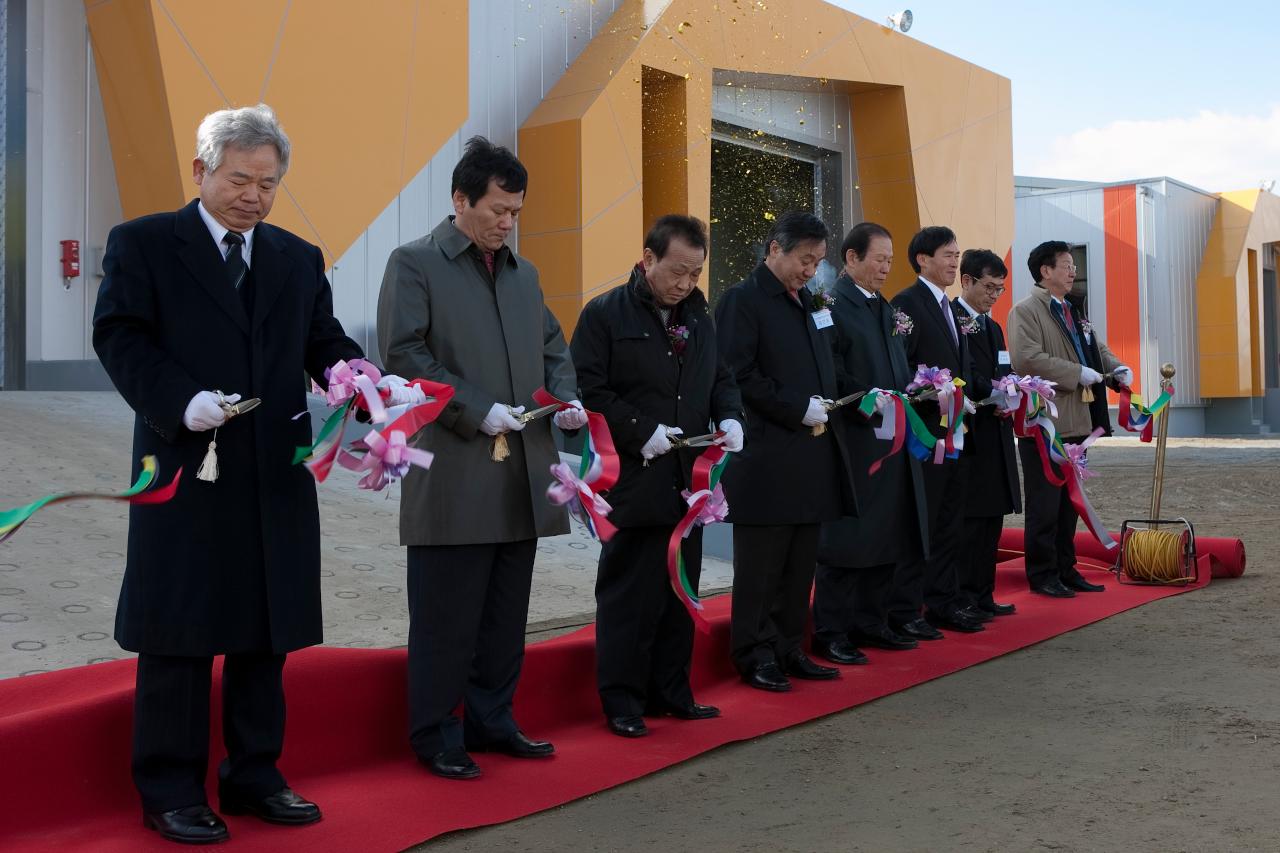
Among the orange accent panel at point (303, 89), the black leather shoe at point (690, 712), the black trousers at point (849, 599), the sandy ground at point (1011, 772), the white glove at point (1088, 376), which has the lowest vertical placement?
the sandy ground at point (1011, 772)

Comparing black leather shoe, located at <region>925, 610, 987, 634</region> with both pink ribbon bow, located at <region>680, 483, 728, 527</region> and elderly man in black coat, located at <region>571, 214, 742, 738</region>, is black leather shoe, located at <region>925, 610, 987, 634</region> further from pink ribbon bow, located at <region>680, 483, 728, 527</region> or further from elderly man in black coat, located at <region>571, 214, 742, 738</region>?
pink ribbon bow, located at <region>680, 483, 728, 527</region>

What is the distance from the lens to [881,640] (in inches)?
173

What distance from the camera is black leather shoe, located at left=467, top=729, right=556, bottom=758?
296 centimetres

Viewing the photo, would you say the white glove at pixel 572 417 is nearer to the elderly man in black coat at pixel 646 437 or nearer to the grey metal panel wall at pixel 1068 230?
the elderly man in black coat at pixel 646 437

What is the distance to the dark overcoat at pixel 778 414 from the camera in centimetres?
375

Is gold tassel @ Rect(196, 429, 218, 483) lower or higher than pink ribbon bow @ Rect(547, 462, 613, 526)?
higher

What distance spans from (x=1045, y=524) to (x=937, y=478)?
1100 mm

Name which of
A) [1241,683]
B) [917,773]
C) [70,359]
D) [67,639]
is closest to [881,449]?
[1241,683]

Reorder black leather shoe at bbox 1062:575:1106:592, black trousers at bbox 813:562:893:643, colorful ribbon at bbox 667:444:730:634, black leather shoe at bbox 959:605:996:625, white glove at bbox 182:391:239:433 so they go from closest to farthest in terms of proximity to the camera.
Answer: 1. white glove at bbox 182:391:239:433
2. colorful ribbon at bbox 667:444:730:634
3. black trousers at bbox 813:562:893:643
4. black leather shoe at bbox 959:605:996:625
5. black leather shoe at bbox 1062:575:1106:592

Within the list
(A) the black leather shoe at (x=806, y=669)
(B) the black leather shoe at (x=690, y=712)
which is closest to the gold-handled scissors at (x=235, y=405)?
(B) the black leather shoe at (x=690, y=712)

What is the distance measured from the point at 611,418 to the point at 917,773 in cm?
113

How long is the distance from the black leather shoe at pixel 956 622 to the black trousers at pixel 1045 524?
83 centimetres

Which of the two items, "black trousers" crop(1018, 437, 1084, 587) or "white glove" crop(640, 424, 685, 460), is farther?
"black trousers" crop(1018, 437, 1084, 587)

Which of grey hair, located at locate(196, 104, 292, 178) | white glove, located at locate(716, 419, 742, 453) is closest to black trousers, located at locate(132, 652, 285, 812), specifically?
grey hair, located at locate(196, 104, 292, 178)
